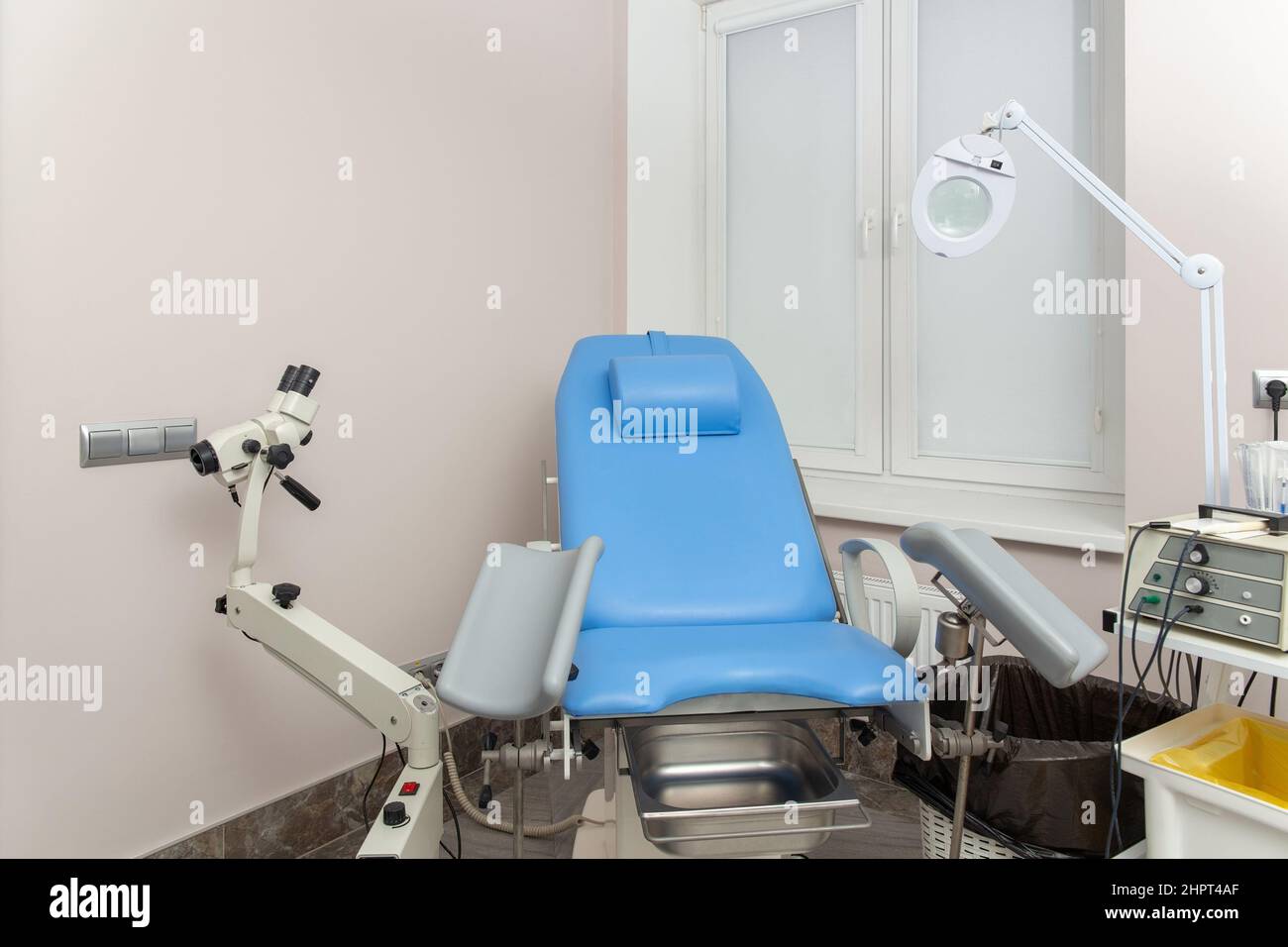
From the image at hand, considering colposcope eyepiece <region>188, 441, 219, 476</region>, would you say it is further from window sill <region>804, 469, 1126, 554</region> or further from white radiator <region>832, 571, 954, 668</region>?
window sill <region>804, 469, 1126, 554</region>

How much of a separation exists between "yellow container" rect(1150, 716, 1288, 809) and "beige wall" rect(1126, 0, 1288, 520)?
532 mm

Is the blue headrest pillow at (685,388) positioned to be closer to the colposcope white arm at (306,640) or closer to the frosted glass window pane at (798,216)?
the colposcope white arm at (306,640)

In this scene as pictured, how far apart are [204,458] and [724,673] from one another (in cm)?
93

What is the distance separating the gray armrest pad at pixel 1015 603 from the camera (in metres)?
1.19

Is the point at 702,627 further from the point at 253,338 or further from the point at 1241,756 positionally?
the point at 253,338

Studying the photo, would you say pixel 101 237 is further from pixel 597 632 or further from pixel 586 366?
pixel 597 632

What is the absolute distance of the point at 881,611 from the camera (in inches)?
94.6

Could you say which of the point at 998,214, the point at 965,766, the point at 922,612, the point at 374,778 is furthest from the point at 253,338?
the point at 922,612

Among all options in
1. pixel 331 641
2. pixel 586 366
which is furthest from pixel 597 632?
pixel 586 366

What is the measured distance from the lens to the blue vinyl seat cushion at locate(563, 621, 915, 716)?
1339 millimetres

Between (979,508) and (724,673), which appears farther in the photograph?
(979,508)

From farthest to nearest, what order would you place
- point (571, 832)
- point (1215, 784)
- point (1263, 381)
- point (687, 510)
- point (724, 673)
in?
point (571, 832)
point (687, 510)
point (1263, 381)
point (724, 673)
point (1215, 784)

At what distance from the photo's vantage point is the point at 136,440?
1.66 metres

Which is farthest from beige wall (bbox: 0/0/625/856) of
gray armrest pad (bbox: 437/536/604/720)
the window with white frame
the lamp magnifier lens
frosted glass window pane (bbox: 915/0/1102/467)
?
the lamp magnifier lens
